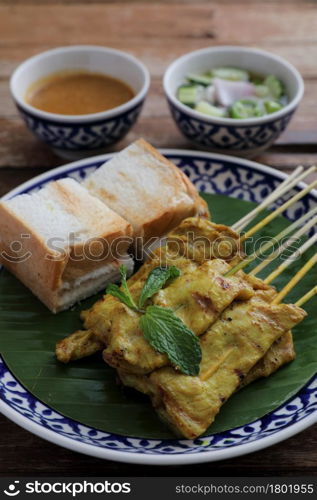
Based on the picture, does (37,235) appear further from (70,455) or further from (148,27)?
(148,27)

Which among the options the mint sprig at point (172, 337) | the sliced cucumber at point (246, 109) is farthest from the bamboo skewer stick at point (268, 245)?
the sliced cucumber at point (246, 109)

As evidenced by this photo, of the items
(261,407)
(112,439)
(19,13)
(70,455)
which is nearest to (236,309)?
(261,407)

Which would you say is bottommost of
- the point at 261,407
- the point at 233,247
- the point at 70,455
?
the point at 70,455

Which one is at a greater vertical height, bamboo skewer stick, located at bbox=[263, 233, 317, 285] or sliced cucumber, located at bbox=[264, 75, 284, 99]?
sliced cucumber, located at bbox=[264, 75, 284, 99]

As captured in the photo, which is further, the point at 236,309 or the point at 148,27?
the point at 148,27

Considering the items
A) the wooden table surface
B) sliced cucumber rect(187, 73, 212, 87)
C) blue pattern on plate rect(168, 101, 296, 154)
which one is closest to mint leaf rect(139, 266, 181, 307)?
blue pattern on plate rect(168, 101, 296, 154)

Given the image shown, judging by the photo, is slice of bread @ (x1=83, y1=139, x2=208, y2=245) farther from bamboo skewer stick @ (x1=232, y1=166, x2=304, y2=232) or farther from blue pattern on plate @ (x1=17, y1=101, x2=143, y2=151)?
blue pattern on plate @ (x1=17, y1=101, x2=143, y2=151)
